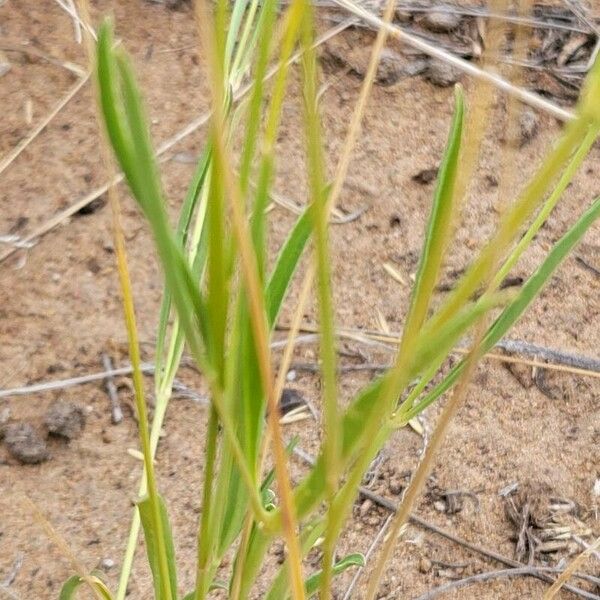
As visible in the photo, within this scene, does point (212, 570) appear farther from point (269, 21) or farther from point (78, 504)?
point (78, 504)

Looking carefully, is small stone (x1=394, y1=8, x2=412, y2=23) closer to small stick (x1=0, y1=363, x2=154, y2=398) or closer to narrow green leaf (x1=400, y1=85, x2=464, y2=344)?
small stick (x1=0, y1=363, x2=154, y2=398)

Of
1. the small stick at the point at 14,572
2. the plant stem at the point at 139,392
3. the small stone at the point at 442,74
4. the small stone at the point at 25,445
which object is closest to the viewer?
the plant stem at the point at 139,392

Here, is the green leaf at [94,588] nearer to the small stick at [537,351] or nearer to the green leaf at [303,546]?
the green leaf at [303,546]

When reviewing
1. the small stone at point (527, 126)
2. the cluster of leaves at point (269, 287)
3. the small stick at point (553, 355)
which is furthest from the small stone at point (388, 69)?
the cluster of leaves at point (269, 287)

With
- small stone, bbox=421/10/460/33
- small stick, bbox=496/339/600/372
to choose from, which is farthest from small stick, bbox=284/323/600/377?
small stone, bbox=421/10/460/33

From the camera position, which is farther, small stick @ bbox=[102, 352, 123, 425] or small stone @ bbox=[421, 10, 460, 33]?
small stone @ bbox=[421, 10, 460, 33]

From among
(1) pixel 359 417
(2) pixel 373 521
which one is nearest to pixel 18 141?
(2) pixel 373 521
